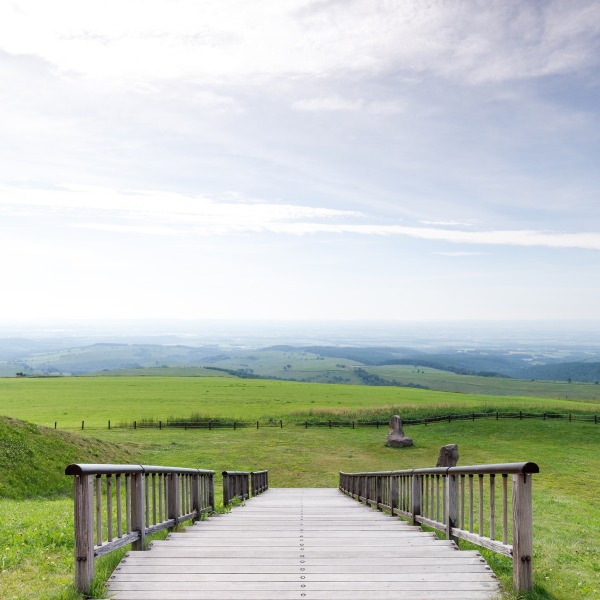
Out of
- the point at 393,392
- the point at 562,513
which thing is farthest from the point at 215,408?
the point at 562,513

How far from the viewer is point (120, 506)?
641 cm

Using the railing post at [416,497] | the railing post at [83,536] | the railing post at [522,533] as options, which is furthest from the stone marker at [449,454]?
the railing post at [83,536]

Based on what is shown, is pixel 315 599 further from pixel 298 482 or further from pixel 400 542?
pixel 298 482

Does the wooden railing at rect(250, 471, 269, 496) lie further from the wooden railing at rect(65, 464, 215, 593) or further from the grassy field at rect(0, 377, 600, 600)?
the wooden railing at rect(65, 464, 215, 593)

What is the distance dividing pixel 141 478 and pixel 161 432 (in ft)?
128

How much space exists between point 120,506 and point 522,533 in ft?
14.4

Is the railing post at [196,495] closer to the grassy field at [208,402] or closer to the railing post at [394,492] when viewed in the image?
the railing post at [394,492]

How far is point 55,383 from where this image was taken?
91688mm

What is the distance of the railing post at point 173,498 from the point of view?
8445 millimetres

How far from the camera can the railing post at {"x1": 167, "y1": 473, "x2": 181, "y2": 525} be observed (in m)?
8.45

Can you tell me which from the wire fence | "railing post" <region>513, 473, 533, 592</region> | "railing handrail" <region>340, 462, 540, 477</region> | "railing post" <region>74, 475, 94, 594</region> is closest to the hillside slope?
"railing post" <region>74, 475, 94, 594</region>

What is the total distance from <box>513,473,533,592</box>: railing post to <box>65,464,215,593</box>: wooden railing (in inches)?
158

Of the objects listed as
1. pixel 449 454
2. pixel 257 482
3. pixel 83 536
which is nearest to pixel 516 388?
pixel 257 482

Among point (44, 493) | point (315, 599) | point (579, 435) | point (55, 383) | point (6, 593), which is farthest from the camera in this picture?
point (55, 383)
